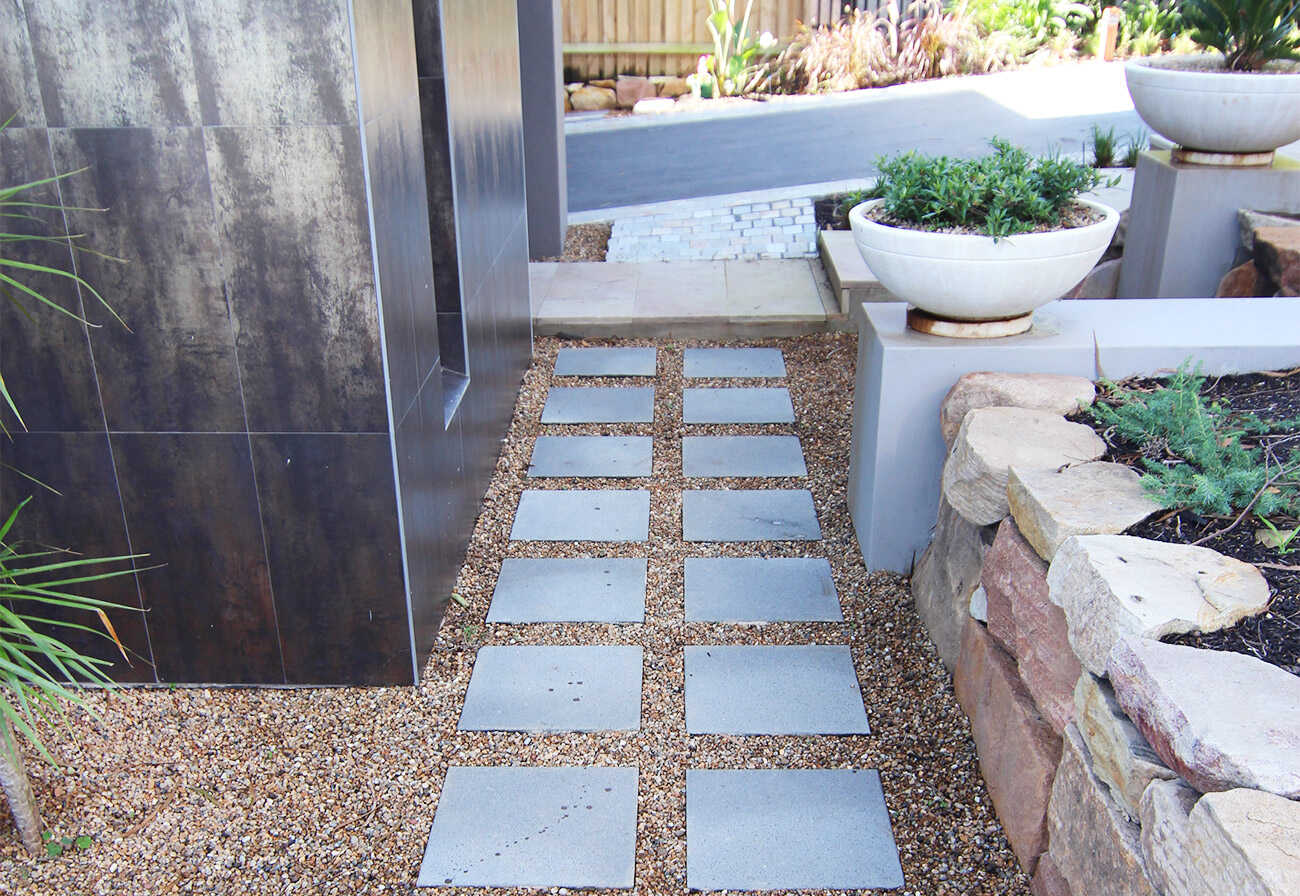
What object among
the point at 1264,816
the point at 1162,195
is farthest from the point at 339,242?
the point at 1162,195

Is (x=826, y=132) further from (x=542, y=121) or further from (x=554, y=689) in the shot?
(x=554, y=689)

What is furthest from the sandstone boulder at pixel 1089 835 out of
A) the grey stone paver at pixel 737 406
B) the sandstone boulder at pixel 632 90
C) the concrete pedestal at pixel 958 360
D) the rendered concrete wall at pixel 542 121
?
the sandstone boulder at pixel 632 90

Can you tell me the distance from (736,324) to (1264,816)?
13.0 ft

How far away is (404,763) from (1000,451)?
1.52 metres

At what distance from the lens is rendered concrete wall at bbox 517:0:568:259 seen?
5.82 metres

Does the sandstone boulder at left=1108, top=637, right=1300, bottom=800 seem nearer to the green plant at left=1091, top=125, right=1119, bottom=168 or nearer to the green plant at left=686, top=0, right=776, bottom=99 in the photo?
the green plant at left=1091, top=125, right=1119, bottom=168

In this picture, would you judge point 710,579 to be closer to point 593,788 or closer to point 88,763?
point 593,788

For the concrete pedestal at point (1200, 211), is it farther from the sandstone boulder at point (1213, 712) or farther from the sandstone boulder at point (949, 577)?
the sandstone boulder at point (1213, 712)

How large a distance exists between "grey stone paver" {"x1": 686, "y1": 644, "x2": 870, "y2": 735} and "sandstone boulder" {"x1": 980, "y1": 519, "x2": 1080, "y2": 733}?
1.41 ft

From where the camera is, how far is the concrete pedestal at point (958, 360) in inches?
116

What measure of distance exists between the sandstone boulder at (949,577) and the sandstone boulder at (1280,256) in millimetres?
1903

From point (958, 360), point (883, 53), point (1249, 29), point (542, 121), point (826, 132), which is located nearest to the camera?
point (958, 360)

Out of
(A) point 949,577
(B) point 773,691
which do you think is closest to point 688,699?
(B) point 773,691

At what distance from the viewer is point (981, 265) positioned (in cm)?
275
